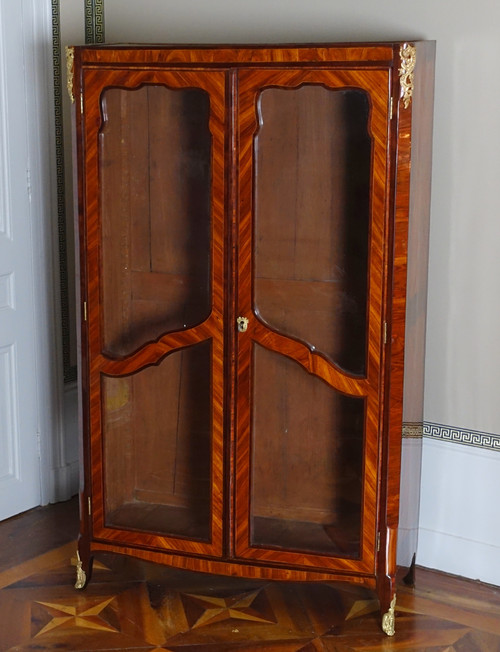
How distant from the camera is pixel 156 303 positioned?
242 centimetres

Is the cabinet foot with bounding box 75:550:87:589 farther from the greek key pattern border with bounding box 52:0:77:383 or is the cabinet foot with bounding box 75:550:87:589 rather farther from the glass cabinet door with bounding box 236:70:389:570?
the greek key pattern border with bounding box 52:0:77:383

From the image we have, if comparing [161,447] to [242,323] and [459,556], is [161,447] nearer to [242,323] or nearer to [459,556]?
[242,323]

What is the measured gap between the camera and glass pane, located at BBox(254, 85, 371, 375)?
220cm

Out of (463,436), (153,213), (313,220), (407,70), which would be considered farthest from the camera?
(463,436)

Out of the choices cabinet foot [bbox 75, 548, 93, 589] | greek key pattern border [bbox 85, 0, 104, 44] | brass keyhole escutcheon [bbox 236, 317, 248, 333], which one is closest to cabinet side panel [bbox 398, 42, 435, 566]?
brass keyhole escutcheon [bbox 236, 317, 248, 333]

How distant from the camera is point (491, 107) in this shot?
2.43 meters

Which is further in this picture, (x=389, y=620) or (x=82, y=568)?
(x=82, y=568)

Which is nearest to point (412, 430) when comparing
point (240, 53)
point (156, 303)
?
point (156, 303)

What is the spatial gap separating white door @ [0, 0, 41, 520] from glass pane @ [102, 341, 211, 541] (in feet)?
2.14

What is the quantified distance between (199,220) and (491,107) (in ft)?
2.71

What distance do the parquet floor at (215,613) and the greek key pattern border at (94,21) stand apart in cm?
165

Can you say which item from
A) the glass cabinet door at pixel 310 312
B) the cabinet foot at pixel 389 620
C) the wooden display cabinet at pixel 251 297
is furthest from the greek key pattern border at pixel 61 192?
the cabinet foot at pixel 389 620

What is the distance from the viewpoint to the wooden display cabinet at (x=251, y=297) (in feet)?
7.19

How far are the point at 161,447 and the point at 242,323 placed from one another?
0.45m
